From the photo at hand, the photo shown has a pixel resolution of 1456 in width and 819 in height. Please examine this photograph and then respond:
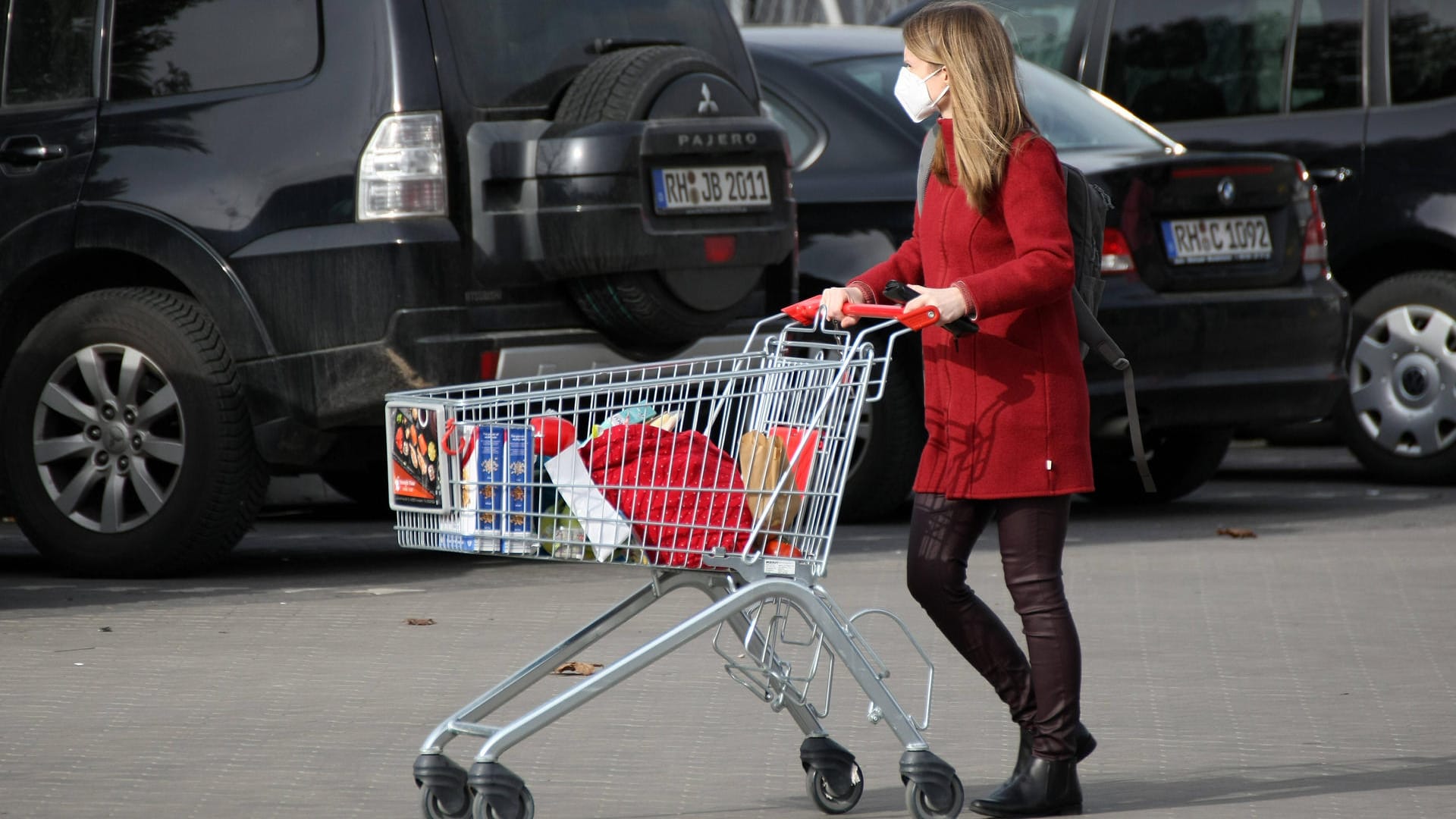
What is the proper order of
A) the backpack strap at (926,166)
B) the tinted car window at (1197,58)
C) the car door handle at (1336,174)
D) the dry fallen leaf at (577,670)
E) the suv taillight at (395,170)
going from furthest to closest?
the tinted car window at (1197,58), the car door handle at (1336,174), the suv taillight at (395,170), the dry fallen leaf at (577,670), the backpack strap at (926,166)

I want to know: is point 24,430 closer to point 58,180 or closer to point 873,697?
point 58,180

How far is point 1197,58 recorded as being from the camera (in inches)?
398

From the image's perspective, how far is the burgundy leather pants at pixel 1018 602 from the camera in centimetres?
426

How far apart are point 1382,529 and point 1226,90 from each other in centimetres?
242

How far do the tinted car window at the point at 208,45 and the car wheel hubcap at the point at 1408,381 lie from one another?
4953mm

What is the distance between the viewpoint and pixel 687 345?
7340mm

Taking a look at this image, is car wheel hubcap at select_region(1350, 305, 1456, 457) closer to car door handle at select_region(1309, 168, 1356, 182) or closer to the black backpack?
car door handle at select_region(1309, 168, 1356, 182)

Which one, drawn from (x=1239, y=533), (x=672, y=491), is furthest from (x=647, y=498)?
(x=1239, y=533)

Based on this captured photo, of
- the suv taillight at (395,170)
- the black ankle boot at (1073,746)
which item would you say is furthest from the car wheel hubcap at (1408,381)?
the black ankle boot at (1073,746)

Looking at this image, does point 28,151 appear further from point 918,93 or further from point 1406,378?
point 1406,378

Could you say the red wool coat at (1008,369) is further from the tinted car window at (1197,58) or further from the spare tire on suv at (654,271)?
the tinted car window at (1197,58)

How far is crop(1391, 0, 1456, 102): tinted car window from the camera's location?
31.6ft

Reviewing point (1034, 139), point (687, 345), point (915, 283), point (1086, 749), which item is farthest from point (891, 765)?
point (687, 345)

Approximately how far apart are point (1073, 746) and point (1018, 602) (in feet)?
0.94
